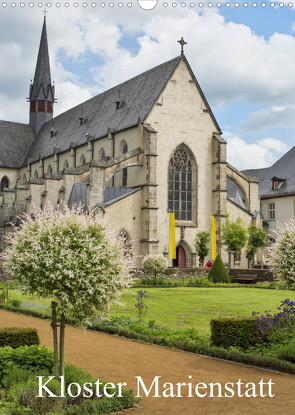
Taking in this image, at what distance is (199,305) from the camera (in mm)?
22891

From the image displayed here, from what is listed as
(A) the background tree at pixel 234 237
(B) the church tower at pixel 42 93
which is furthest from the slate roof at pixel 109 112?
(A) the background tree at pixel 234 237

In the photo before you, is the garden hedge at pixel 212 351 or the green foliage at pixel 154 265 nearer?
the garden hedge at pixel 212 351

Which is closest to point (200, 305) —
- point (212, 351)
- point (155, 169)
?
point (212, 351)

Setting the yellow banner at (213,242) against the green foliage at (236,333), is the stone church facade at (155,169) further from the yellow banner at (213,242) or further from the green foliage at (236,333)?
the green foliage at (236,333)

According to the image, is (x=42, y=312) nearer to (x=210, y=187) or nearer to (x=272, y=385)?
(x=272, y=385)

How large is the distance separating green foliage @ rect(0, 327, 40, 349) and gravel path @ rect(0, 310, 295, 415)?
3.43ft

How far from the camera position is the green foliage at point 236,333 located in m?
13.2

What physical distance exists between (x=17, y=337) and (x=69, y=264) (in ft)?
13.0

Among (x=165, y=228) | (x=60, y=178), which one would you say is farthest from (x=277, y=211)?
(x=60, y=178)

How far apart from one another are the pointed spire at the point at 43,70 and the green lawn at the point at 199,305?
50888mm

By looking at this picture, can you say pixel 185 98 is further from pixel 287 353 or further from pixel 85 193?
pixel 287 353

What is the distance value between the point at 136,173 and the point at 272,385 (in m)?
33.5

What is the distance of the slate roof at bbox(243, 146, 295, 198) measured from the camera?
55281 millimetres

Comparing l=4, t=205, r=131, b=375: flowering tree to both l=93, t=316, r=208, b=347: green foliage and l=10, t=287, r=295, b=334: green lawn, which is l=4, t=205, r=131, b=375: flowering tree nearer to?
l=93, t=316, r=208, b=347: green foliage
